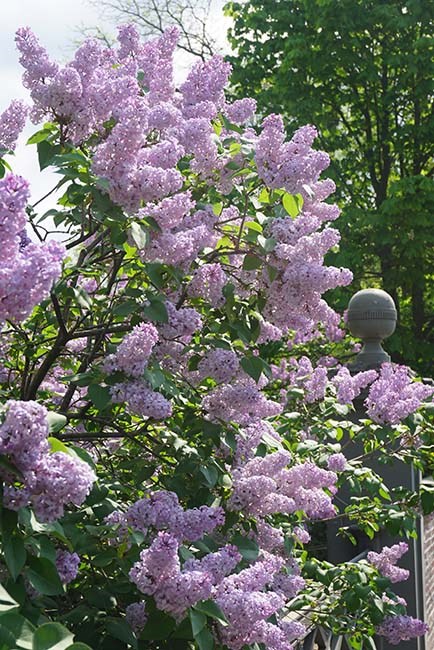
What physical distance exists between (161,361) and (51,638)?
1638mm

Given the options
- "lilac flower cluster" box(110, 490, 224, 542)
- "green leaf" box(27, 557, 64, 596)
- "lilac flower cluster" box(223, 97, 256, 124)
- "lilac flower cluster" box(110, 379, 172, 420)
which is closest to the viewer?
"green leaf" box(27, 557, 64, 596)

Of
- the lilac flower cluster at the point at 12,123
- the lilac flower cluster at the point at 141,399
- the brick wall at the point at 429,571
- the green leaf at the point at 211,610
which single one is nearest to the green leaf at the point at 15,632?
the green leaf at the point at 211,610

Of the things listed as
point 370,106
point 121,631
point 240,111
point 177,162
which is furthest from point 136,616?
point 370,106

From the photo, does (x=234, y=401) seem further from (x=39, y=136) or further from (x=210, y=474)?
(x=39, y=136)

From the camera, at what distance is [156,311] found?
9.03 ft

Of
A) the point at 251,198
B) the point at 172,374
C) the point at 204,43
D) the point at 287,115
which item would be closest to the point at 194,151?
the point at 251,198

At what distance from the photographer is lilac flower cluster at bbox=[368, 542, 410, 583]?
445cm

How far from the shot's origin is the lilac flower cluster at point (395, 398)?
4.32 metres

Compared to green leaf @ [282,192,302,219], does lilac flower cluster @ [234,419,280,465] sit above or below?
below

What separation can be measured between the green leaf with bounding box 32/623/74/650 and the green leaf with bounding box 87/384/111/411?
1.11m

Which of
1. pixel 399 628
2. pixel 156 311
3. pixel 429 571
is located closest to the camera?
pixel 156 311

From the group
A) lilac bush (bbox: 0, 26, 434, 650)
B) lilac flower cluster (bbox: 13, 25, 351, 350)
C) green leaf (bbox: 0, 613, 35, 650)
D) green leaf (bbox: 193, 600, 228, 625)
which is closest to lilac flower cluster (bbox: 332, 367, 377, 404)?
lilac bush (bbox: 0, 26, 434, 650)

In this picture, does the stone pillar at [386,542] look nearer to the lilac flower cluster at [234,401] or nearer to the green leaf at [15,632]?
the lilac flower cluster at [234,401]

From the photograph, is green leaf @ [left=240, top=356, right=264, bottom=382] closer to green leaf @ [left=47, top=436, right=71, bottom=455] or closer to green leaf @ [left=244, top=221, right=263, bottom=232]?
green leaf @ [left=244, top=221, right=263, bottom=232]
